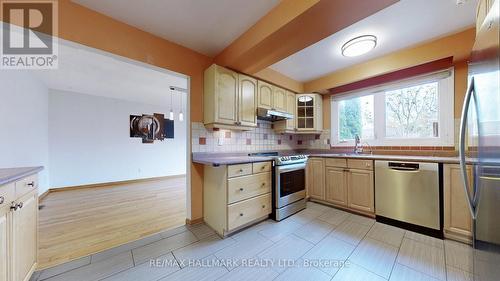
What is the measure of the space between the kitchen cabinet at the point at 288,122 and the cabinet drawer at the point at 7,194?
10.3ft

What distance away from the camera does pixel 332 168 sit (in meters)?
2.76

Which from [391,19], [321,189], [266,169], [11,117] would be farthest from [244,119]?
[11,117]

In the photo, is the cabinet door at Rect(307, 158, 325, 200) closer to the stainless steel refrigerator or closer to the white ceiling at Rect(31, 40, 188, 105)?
the stainless steel refrigerator

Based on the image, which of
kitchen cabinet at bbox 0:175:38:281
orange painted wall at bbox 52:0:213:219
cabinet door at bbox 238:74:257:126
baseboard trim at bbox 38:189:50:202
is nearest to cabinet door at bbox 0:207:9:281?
kitchen cabinet at bbox 0:175:38:281

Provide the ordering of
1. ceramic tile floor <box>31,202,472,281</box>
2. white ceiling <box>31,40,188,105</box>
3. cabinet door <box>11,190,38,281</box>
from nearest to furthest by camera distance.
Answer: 1. cabinet door <box>11,190,38,281</box>
2. ceramic tile floor <box>31,202,472,281</box>
3. white ceiling <box>31,40,188,105</box>

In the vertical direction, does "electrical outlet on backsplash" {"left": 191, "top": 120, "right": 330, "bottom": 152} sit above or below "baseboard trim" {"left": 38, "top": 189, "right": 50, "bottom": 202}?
above

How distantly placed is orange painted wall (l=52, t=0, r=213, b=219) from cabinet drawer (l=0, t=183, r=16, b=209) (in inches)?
50.6

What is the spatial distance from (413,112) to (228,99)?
9.14ft

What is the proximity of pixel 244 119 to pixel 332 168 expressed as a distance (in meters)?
1.62

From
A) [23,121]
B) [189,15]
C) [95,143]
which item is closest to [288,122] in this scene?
[189,15]

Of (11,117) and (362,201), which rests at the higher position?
(11,117)

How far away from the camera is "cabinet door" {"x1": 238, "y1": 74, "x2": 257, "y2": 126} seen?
2.53 m

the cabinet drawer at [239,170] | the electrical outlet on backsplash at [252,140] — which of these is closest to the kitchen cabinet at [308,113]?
the electrical outlet on backsplash at [252,140]

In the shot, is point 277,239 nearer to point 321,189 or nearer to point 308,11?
point 321,189
